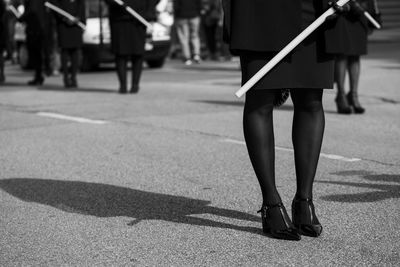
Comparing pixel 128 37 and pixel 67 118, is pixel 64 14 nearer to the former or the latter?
pixel 128 37

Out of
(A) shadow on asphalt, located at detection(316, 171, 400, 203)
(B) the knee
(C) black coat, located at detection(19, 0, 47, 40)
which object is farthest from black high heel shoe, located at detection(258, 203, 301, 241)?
(C) black coat, located at detection(19, 0, 47, 40)

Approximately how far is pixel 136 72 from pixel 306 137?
29.6 feet

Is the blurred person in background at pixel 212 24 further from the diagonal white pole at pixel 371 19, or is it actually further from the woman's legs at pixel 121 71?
the diagonal white pole at pixel 371 19

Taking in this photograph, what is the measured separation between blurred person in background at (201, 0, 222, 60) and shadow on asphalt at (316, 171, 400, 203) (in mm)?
16560

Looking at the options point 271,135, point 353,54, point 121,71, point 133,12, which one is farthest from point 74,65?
point 271,135

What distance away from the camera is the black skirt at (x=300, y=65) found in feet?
14.2

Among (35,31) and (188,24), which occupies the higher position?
(35,31)

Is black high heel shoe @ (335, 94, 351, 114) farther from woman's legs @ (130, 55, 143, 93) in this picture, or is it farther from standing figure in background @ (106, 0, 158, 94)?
standing figure in background @ (106, 0, 158, 94)

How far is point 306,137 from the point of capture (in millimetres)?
4492

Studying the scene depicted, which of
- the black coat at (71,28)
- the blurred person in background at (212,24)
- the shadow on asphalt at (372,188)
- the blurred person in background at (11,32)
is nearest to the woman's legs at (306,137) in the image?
the shadow on asphalt at (372,188)

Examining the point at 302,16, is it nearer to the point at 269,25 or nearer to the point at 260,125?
the point at 269,25

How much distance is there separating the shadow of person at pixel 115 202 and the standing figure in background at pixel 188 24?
15.1 meters

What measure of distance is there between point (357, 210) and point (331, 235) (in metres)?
0.60

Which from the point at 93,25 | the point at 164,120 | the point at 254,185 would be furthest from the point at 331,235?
the point at 93,25
